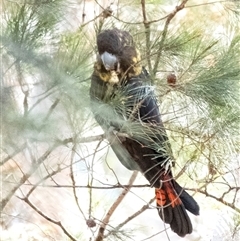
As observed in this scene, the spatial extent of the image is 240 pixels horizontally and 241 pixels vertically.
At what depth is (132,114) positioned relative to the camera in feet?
2.16

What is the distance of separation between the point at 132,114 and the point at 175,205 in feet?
0.53

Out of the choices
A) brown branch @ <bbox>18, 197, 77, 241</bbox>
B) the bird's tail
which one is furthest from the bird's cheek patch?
brown branch @ <bbox>18, 197, 77, 241</bbox>

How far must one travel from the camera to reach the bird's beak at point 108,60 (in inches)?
26.6

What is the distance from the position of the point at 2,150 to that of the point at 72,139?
0.10 m

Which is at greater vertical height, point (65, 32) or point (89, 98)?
point (65, 32)

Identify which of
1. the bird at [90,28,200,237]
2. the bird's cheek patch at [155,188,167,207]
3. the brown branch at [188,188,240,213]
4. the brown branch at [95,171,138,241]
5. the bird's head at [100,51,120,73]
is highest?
the bird's head at [100,51,120,73]

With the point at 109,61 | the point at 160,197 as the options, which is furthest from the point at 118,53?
the point at 160,197

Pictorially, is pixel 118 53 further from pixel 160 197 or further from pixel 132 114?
pixel 160 197

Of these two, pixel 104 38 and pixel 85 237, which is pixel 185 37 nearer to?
pixel 104 38

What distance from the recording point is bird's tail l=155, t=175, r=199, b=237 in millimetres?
731

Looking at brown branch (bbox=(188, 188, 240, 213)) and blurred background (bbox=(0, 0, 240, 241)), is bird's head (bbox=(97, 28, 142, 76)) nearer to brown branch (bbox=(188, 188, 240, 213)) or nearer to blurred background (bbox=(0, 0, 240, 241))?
blurred background (bbox=(0, 0, 240, 241))

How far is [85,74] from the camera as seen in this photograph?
26.1 inches

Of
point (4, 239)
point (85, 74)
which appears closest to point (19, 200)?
point (4, 239)

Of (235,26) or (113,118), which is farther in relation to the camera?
(235,26)
